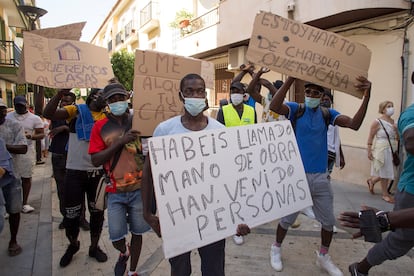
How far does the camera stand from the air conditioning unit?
35.6ft

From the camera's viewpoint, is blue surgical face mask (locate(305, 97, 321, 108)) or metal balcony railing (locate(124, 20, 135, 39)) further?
metal balcony railing (locate(124, 20, 135, 39))

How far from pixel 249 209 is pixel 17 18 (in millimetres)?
18671

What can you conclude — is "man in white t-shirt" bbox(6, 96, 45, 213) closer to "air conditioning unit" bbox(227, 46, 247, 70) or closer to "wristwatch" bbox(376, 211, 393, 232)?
"wristwatch" bbox(376, 211, 393, 232)

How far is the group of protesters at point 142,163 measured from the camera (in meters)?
2.28

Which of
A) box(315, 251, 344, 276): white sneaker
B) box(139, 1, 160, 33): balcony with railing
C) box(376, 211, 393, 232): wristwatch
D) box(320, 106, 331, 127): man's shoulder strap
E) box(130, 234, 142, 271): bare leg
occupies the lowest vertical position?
box(315, 251, 344, 276): white sneaker

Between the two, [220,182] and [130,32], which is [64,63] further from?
[130,32]

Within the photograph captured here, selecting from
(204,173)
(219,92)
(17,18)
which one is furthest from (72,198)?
(17,18)

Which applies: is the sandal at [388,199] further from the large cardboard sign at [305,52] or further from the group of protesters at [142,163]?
the large cardboard sign at [305,52]

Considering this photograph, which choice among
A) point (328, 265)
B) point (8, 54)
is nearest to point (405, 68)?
point (328, 265)

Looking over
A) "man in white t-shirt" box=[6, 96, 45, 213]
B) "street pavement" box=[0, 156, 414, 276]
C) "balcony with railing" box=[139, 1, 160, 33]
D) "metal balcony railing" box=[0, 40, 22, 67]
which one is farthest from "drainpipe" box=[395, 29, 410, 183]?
"balcony with railing" box=[139, 1, 160, 33]

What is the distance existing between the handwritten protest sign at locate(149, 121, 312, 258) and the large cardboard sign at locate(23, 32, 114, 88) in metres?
1.94

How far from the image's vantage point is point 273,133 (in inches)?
96.0

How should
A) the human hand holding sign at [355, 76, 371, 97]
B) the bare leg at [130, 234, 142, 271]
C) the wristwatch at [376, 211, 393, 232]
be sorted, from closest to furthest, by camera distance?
1. the wristwatch at [376, 211, 393, 232]
2. the bare leg at [130, 234, 142, 271]
3. the human hand holding sign at [355, 76, 371, 97]

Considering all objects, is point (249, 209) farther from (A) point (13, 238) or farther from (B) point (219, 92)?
(B) point (219, 92)
